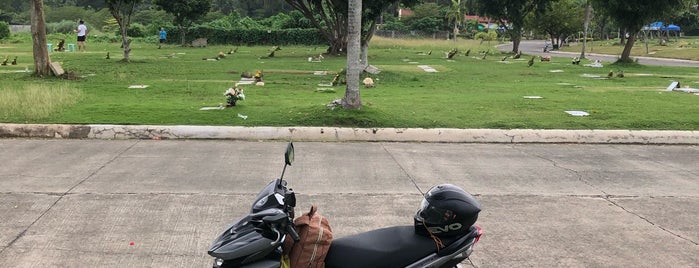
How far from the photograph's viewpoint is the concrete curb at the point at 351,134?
8.62 meters

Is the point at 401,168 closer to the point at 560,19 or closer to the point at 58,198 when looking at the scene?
the point at 58,198

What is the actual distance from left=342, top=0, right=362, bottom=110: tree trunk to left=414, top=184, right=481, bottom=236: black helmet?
7.07 meters

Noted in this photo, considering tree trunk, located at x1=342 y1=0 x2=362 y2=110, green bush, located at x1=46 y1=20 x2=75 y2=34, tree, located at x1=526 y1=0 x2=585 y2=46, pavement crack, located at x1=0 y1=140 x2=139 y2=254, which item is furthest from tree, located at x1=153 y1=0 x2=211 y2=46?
pavement crack, located at x1=0 y1=140 x2=139 y2=254

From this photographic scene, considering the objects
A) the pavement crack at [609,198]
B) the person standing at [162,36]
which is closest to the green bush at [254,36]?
the person standing at [162,36]

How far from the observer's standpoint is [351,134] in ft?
29.5

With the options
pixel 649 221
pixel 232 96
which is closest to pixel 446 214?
pixel 649 221

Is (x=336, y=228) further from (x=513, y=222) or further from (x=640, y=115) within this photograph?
(x=640, y=115)

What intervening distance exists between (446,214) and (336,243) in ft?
1.92

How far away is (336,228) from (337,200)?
0.85 meters

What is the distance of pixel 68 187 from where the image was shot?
603cm

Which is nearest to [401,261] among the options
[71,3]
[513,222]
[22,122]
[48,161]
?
[513,222]

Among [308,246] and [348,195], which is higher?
[308,246]

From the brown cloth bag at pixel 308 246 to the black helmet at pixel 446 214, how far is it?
54 cm

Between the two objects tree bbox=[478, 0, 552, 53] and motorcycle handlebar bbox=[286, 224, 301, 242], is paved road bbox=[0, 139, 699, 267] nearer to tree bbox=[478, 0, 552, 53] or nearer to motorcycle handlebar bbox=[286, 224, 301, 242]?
motorcycle handlebar bbox=[286, 224, 301, 242]
